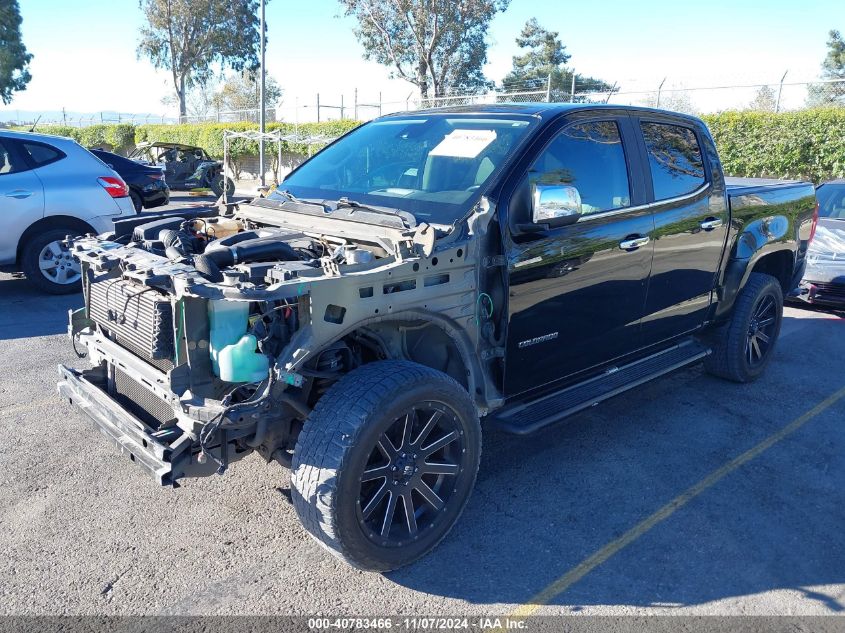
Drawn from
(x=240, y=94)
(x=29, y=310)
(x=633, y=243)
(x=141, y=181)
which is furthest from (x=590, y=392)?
(x=240, y=94)

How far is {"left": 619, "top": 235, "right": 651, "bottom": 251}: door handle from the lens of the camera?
4148mm

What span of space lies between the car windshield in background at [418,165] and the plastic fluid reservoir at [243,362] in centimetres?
121

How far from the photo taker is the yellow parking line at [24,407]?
4.69 m

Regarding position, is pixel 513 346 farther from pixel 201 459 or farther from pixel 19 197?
pixel 19 197

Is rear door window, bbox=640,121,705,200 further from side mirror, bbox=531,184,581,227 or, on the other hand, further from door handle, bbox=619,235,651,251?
side mirror, bbox=531,184,581,227

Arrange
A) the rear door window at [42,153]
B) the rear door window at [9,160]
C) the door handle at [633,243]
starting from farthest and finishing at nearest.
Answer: the rear door window at [42,153] < the rear door window at [9,160] < the door handle at [633,243]

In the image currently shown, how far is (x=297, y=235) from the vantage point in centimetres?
369

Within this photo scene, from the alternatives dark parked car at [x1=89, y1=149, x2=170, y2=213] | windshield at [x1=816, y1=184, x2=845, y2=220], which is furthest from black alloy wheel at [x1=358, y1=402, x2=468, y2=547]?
dark parked car at [x1=89, y1=149, x2=170, y2=213]

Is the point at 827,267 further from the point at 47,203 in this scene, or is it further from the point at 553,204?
the point at 47,203

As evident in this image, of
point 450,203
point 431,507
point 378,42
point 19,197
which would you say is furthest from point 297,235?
point 378,42

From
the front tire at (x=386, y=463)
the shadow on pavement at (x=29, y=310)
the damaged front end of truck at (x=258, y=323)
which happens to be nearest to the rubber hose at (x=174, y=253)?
the damaged front end of truck at (x=258, y=323)

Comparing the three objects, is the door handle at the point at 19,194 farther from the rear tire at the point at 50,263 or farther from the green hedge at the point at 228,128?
the green hedge at the point at 228,128

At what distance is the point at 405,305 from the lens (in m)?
3.16

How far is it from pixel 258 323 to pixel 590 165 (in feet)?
7.35
